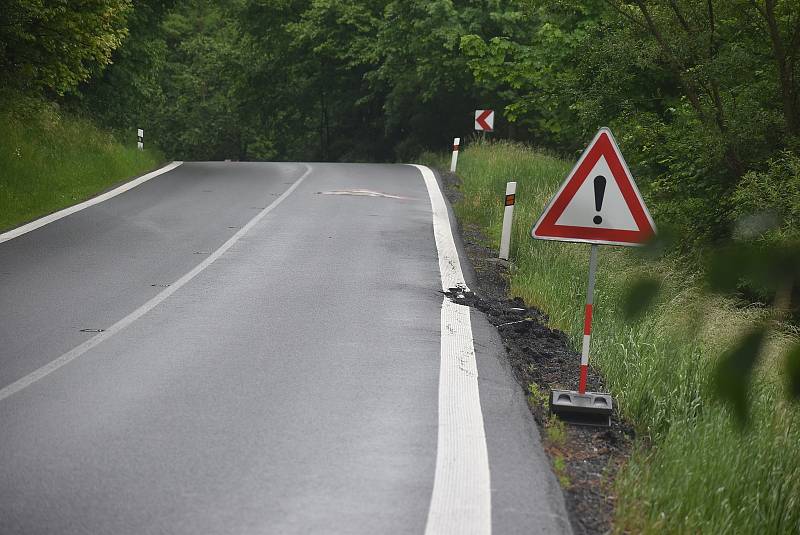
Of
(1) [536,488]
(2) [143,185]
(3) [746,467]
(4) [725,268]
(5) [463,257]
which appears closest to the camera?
(4) [725,268]

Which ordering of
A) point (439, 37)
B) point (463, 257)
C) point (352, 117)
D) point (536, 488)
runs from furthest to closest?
point (352, 117)
point (439, 37)
point (463, 257)
point (536, 488)

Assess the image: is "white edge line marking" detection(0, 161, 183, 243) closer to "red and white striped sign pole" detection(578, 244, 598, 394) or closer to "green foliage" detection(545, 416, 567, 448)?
"red and white striped sign pole" detection(578, 244, 598, 394)

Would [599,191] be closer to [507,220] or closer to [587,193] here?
[587,193]

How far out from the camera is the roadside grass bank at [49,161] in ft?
54.3

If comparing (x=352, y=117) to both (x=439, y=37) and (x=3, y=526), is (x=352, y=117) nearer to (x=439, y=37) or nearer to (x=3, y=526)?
(x=439, y=37)

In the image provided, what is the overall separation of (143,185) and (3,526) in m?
16.7

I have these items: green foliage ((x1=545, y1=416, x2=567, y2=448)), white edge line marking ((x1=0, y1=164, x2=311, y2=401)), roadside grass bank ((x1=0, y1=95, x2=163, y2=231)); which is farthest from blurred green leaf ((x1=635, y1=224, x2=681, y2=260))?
roadside grass bank ((x1=0, y1=95, x2=163, y2=231))

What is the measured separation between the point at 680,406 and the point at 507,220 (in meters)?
6.86

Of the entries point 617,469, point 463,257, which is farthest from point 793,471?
point 463,257

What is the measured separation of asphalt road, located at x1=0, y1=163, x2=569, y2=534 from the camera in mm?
4582

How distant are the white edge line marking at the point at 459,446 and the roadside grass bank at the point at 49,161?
29.4ft

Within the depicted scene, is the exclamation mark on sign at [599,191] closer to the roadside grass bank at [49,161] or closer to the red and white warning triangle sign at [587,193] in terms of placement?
the red and white warning triangle sign at [587,193]

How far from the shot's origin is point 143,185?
67.1 feet

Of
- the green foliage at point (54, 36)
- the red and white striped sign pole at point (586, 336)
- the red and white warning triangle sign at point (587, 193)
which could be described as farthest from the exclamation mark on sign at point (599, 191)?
the green foliage at point (54, 36)
